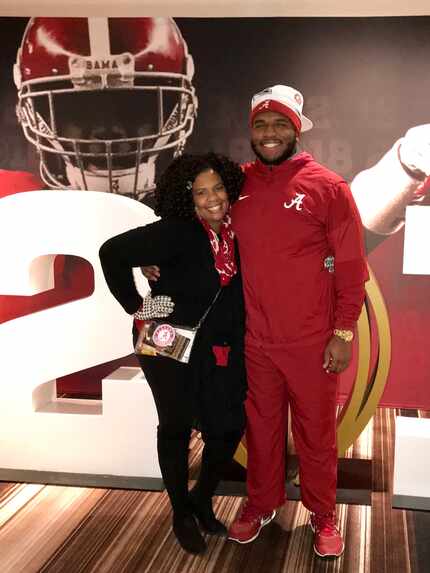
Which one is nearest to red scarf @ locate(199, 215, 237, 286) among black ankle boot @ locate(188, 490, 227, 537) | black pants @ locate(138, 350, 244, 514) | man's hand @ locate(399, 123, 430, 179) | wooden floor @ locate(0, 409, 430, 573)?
black pants @ locate(138, 350, 244, 514)

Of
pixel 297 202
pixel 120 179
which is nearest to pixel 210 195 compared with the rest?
pixel 297 202

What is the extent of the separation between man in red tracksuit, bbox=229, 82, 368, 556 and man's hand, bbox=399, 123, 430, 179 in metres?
1.44

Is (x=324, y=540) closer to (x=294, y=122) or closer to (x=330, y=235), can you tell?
(x=330, y=235)

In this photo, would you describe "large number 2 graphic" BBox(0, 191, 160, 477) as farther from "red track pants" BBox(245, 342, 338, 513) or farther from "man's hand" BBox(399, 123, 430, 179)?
"man's hand" BBox(399, 123, 430, 179)

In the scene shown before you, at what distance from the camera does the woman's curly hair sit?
189cm

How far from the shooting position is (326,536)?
81.6 inches

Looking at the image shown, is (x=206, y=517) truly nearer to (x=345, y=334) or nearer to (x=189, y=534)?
(x=189, y=534)

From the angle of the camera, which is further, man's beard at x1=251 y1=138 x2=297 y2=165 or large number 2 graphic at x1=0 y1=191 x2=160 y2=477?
large number 2 graphic at x1=0 y1=191 x2=160 y2=477

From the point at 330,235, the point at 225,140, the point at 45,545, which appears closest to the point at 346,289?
the point at 330,235

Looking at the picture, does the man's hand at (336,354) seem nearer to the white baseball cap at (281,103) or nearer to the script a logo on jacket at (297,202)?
the script a logo on jacket at (297,202)

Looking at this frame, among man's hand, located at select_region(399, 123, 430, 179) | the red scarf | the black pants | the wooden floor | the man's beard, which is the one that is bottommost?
the wooden floor

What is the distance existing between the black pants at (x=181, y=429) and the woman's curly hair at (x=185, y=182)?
481 millimetres

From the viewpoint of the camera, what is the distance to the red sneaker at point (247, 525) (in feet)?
6.98

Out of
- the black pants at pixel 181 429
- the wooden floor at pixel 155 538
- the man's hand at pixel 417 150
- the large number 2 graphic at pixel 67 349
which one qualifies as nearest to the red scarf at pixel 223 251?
the black pants at pixel 181 429
